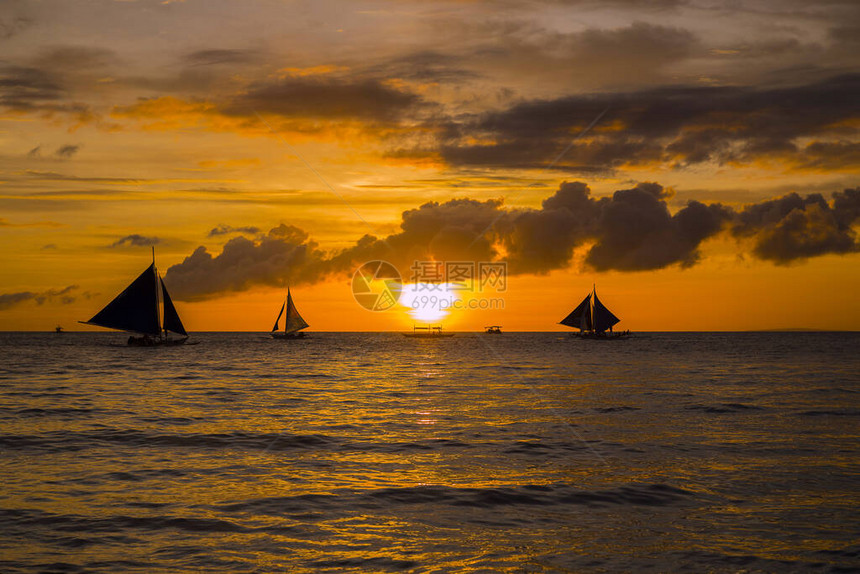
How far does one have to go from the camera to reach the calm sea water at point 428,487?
1330cm

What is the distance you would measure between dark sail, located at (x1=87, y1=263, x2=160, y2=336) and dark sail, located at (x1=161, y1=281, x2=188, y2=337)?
2591mm

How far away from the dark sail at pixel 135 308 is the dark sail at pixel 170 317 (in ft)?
8.50

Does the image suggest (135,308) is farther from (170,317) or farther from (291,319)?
(291,319)

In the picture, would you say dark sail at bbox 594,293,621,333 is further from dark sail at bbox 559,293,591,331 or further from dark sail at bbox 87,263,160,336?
dark sail at bbox 87,263,160,336

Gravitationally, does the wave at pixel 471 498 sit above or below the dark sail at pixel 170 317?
below

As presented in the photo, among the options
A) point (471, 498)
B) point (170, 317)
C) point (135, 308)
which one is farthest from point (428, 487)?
point (170, 317)

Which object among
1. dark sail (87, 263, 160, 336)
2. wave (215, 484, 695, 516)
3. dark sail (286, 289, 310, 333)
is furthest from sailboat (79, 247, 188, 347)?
wave (215, 484, 695, 516)

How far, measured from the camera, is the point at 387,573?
484 inches

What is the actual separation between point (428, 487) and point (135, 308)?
307ft

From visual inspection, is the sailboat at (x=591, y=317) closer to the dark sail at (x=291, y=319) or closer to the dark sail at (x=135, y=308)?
the dark sail at (x=291, y=319)

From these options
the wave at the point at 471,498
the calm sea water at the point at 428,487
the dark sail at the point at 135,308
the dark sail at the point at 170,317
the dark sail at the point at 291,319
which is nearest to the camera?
the calm sea water at the point at 428,487

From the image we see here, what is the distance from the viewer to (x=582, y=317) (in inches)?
6678

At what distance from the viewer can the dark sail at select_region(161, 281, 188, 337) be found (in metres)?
107

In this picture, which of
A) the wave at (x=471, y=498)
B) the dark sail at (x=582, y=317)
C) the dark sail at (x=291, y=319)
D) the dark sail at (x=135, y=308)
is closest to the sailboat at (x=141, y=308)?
the dark sail at (x=135, y=308)
